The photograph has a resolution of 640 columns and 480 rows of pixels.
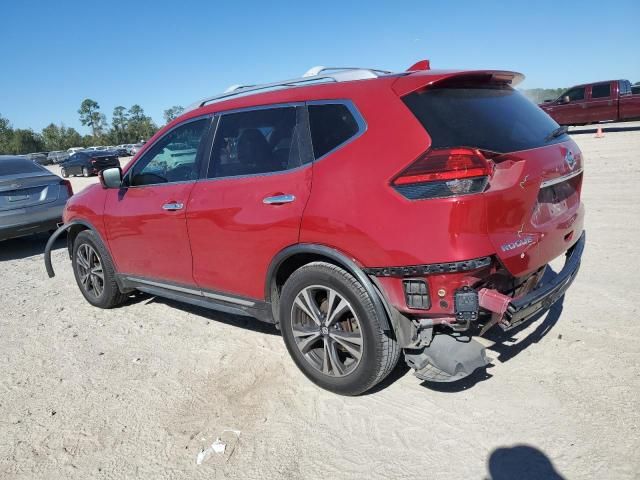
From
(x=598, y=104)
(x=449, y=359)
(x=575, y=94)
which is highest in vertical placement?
Result: (x=575, y=94)

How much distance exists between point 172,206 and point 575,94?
790 inches

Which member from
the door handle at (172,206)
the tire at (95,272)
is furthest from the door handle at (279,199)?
the tire at (95,272)

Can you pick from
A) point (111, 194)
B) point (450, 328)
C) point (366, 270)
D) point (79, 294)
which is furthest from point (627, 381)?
point (79, 294)

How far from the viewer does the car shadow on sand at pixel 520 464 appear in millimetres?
2331

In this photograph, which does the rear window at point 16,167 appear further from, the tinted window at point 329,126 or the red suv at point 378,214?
the tinted window at point 329,126

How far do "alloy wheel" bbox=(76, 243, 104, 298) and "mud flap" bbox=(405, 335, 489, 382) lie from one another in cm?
362

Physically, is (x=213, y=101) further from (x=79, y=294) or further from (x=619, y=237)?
(x=619, y=237)

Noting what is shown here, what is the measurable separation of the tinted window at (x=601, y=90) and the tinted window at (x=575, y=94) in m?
0.41

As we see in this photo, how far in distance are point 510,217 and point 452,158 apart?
0.46 m

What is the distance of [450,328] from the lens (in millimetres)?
2736

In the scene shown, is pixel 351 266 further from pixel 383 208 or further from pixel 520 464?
pixel 520 464

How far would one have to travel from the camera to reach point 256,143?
3.47m

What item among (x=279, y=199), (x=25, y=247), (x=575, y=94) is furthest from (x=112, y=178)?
(x=575, y=94)

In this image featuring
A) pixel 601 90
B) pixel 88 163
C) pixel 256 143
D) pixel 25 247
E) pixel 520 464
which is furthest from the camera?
pixel 88 163
